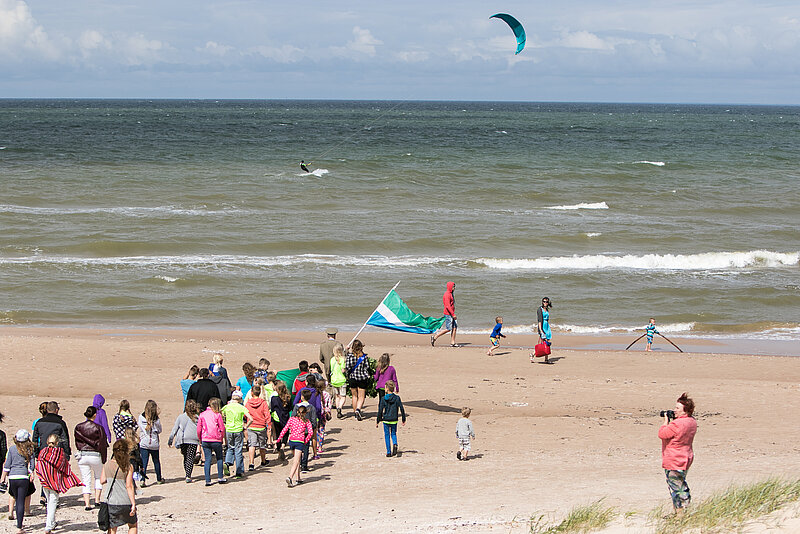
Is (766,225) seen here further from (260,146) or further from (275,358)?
(260,146)

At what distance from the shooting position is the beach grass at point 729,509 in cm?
712

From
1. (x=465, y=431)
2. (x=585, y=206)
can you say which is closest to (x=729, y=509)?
(x=465, y=431)

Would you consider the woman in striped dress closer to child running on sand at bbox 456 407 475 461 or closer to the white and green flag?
child running on sand at bbox 456 407 475 461

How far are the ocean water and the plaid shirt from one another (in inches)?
315

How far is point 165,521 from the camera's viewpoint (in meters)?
8.51

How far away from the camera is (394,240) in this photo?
30062 mm

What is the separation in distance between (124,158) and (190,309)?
3890 centimetres

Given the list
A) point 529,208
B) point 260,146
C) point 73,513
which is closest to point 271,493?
point 73,513

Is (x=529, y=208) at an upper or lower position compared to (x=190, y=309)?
upper

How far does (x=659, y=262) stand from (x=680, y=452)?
20291 mm

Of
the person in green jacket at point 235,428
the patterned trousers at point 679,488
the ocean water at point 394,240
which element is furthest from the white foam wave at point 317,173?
the patterned trousers at point 679,488

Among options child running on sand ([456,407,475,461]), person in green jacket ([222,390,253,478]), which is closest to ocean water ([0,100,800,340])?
child running on sand ([456,407,475,461])

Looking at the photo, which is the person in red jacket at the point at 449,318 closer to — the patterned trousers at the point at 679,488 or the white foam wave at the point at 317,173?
the patterned trousers at the point at 679,488

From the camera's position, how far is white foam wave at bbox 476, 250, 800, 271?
87.3 feet
